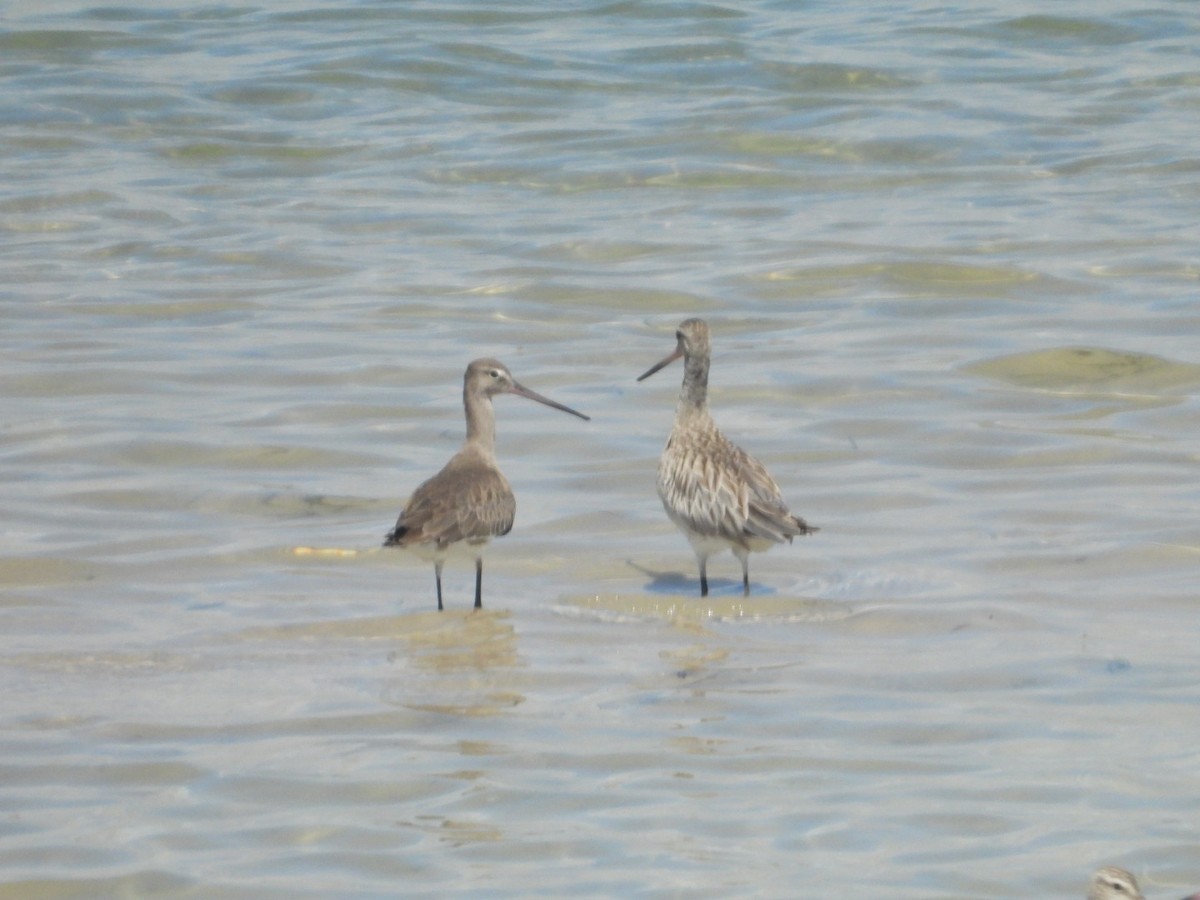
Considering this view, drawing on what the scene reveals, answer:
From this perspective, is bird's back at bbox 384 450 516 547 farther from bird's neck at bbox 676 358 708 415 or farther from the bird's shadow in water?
bird's neck at bbox 676 358 708 415

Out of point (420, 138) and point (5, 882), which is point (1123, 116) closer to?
point (420, 138)

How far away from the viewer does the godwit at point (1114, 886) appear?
4734mm

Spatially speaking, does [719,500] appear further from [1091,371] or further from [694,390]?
[1091,371]

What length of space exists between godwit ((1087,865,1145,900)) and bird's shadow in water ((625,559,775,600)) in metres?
3.72

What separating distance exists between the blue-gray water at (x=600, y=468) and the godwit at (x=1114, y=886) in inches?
17.1

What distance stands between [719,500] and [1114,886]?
3.81 meters

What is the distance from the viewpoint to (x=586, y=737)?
644cm

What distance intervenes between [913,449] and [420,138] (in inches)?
398

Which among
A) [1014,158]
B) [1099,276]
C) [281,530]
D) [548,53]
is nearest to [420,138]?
[548,53]

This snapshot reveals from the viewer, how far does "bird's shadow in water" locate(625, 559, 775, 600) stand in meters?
8.60

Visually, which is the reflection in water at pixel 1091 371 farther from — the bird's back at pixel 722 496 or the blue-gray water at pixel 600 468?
the bird's back at pixel 722 496

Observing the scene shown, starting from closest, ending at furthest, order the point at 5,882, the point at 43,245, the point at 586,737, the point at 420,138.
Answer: the point at 5,882 → the point at 586,737 → the point at 43,245 → the point at 420,138

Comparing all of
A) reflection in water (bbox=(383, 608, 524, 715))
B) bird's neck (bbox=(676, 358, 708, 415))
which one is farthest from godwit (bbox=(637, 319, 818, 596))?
reflection in water (bbox=(383, 608, 524, 715))

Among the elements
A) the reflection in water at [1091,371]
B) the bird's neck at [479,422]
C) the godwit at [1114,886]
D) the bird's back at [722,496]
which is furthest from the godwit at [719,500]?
the godwit at [1114,886]
